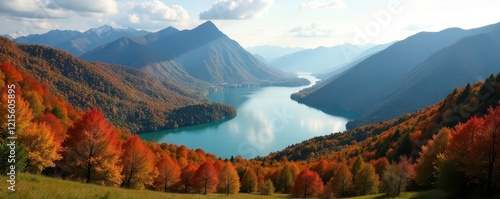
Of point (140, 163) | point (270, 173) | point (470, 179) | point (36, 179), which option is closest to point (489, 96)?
point (270, 173)

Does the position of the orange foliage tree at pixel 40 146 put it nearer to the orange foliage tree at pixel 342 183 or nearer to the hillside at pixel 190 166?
the hillside at pixel 190 166

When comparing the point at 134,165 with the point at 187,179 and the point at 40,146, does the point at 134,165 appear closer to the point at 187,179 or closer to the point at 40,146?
the point at 40,146

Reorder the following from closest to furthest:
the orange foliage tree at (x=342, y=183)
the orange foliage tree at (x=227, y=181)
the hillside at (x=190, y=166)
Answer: the hillside at (x=190, y=166), the orange foliage tree at (x=342, y=183), the orange foliage tree at (x=227, y=181)

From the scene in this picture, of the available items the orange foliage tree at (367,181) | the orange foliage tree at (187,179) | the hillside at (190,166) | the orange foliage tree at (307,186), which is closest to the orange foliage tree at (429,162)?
the hillside at (190,166)

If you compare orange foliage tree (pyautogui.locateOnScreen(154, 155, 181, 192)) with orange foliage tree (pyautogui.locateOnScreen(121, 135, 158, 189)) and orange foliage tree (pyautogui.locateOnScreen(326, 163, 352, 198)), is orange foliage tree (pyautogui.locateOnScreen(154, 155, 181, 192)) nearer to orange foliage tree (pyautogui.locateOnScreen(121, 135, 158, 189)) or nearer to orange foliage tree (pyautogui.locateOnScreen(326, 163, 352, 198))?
orange foliage tree (pyautogui.locateOnScreen(121, 135, 158, 189))

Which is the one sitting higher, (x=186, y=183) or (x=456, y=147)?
(x=456, y=147)

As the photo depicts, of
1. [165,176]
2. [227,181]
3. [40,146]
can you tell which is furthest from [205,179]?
[40,146]

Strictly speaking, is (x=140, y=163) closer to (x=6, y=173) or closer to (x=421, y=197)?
(x=6, y=173)
